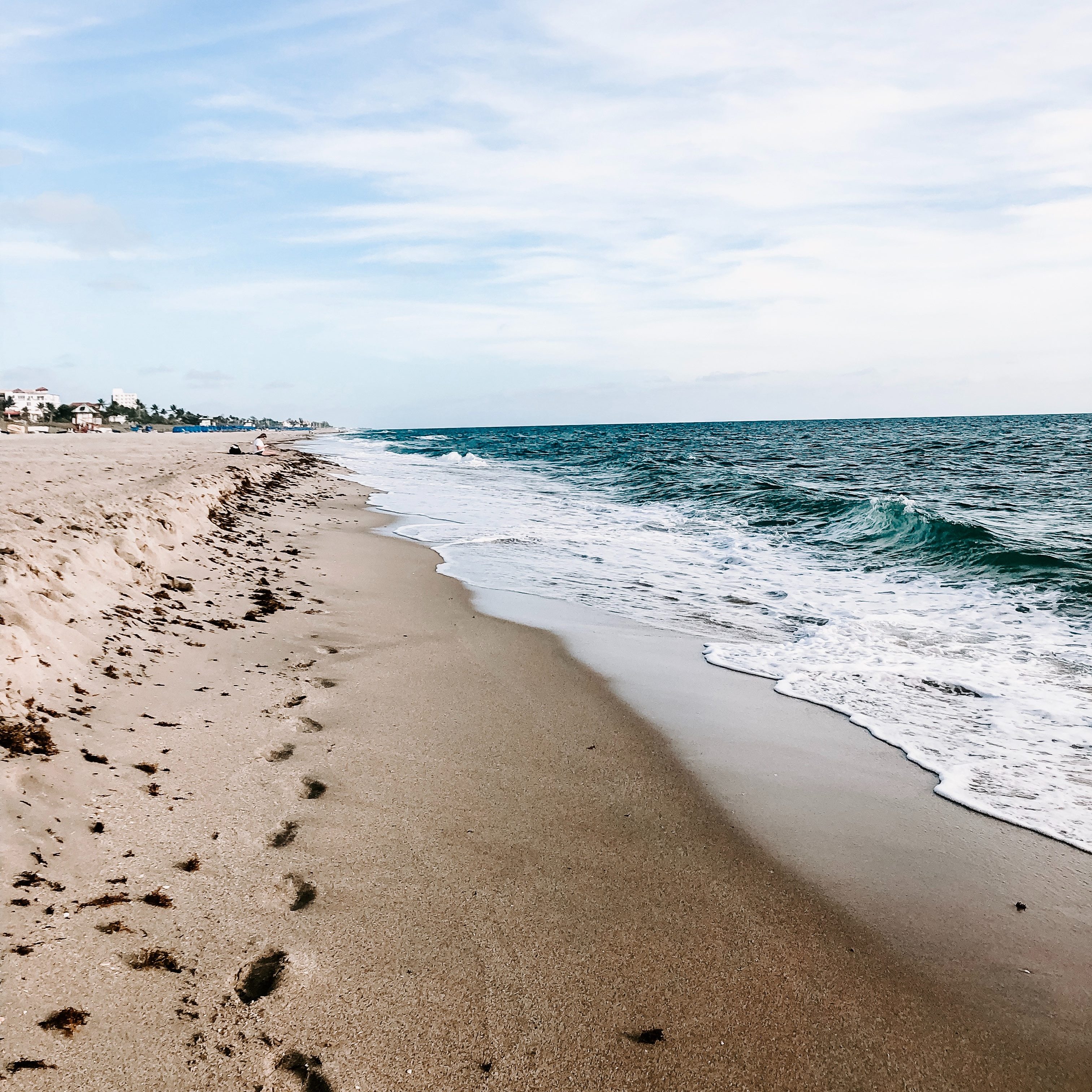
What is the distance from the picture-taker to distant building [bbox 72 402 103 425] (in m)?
A: 72.4

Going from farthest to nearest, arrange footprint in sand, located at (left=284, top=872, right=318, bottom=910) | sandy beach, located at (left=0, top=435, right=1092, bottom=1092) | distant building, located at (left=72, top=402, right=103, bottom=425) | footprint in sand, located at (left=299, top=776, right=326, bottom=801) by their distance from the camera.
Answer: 1. distant building, located at (left=72, top=402, right=103, bottom=425)
2. footprint in sand, located at (left=299, top=776, right=326, bottom=801)
3. footprint in sand, located at (left=284, top=872, right=318, bottom=910)
4. sandy beach, located at (left=0, top=435, right=1092, bottom=1092)

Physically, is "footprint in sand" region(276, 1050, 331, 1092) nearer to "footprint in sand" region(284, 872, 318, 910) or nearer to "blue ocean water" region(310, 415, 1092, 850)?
"footprint in sand" region(284, 872, 318, 910)

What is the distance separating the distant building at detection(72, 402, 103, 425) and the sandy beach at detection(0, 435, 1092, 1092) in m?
78.9

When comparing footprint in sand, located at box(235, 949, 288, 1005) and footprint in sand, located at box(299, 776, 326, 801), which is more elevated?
footprint in sand, located at box(299, 776, 326, 801)

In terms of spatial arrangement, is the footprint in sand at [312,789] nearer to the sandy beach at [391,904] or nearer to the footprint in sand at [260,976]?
the sandy beach at [391,904]

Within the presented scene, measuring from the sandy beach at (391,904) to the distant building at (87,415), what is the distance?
7892cm

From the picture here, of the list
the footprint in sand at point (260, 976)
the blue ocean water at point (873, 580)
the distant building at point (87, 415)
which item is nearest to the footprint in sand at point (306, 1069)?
the footprint in sand at point (260, 976)

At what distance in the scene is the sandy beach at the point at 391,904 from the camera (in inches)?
76.5

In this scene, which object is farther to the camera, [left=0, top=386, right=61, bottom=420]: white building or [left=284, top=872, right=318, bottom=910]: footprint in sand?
[left=0, top=386, right=61, bottom=420]: white building

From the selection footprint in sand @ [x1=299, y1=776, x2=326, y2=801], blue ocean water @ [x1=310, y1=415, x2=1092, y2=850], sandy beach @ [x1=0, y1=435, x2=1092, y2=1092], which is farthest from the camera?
blue ocean water @ [x1=310, y1=415, x2=1092, y2=850]

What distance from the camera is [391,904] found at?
2553mm

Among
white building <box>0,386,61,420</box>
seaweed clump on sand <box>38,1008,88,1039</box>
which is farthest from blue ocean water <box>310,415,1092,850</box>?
white building <box>0,386,61,420</box>

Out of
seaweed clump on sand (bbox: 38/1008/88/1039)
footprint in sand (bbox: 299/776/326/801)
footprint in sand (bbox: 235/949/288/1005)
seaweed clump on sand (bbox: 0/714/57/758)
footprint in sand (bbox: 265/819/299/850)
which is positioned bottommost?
footprint in sand (bbox: 235/949/288/1005)

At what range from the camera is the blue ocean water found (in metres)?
4.37
